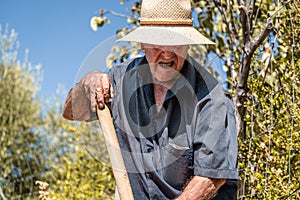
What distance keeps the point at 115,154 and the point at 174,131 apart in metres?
0.25

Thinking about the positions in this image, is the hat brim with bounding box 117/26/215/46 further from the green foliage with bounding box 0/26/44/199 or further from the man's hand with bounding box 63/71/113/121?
the green foliage with bounding box 0/26/44/199

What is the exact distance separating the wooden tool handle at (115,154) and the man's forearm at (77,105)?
157 mm

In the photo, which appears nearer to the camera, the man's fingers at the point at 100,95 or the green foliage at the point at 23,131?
the man's fingers at the point at 100,95

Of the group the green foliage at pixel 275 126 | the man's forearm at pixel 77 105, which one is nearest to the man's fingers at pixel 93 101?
the man's forearm at pixel 77 105

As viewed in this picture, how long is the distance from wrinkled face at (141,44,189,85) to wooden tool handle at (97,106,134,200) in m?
0.28

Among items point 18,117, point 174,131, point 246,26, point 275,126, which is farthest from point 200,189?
point 18,117

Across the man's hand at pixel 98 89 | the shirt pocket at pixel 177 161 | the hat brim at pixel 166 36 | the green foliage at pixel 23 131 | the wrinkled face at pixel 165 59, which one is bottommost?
the green foliage at pixel 23 131

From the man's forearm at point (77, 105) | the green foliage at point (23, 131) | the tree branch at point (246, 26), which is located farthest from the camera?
the green foliage at point (23, 131)

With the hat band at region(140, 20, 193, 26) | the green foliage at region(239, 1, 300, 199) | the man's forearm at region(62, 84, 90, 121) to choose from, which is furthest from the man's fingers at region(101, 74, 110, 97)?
the green foliage at region(239, 1, 300, 199)

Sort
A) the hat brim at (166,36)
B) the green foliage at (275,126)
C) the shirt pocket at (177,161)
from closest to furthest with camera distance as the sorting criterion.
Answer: the hat brim at (166,36) → the shirt pocket at (177,161) → the green foliage at (275,126)

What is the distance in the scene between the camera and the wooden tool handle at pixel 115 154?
8.14 feet

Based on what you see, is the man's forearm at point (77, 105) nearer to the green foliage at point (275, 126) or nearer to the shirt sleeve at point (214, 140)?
the shirt sleeve at point (214, 140)

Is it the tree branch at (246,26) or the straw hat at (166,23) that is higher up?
the straw hat at (166,23)

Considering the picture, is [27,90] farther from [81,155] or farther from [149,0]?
[149,0]
